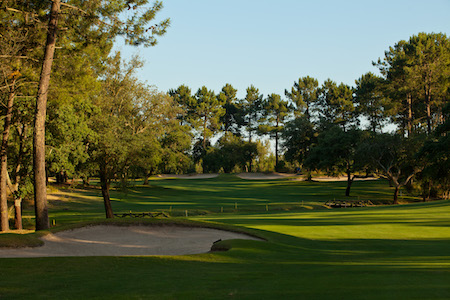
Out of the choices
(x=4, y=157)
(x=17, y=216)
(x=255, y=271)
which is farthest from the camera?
(x=17, y=216)

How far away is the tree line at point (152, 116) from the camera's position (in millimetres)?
18438

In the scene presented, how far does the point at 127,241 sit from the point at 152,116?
4029 cm

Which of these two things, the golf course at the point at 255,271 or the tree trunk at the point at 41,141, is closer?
the golf course at the point at 255,271

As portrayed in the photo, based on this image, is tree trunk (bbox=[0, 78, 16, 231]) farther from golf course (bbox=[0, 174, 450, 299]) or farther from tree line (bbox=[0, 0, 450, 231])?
golf course (bbox=[0, 174, 450, 299])

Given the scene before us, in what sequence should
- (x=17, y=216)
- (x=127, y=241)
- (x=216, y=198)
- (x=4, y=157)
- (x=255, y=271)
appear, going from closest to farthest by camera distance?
1. (x=255, y=271)
2. (x=127, y=241)
3. (x=4, y=157)
4. (x=17, y=216)
5. (x=216, y=198)

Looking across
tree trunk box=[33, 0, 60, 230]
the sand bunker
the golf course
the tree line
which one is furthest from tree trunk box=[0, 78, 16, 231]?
the sand bunker

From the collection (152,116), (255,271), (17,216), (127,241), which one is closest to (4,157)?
(17,216)

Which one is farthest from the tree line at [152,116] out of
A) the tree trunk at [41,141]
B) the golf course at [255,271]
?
the golf course at [255,271]

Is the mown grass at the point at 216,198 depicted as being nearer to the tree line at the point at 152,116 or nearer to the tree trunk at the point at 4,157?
the tree line at the point at 152,116

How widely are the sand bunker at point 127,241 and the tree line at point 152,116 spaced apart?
2.99m

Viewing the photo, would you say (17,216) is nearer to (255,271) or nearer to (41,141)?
(41,141)

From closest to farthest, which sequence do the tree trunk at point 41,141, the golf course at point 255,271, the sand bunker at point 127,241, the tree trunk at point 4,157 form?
the golf course at point 255,271 → the sand bunker at point 127,241 → the tree trunk at point 41,141 → the tree trunk at point 4,157

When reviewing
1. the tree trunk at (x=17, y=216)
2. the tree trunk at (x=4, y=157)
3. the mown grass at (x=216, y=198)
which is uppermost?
A: the tree trunk at (x=4, y=157)

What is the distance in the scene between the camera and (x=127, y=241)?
14.3m
